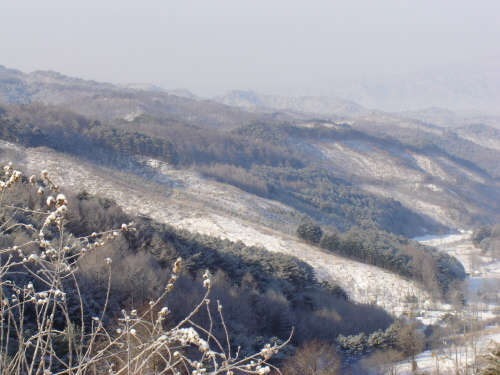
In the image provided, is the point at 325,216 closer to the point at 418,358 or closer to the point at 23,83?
the point at 418,358

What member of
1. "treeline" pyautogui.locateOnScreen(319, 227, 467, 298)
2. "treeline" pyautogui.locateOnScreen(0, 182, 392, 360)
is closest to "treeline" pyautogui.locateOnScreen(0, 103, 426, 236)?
"treeline" pyautogui.locateOnScreen(319, 227, 467, 298)

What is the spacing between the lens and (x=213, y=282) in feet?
46.1

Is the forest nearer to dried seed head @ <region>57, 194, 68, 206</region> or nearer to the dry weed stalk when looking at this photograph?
the dry weed stalk

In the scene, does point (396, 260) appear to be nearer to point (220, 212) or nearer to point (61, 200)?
point (220, 212)

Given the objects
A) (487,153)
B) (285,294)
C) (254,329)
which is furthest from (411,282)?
(487,153)

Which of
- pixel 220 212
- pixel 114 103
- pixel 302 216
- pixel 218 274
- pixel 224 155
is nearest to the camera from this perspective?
pixel 218 274

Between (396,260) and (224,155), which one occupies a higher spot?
(224,155)

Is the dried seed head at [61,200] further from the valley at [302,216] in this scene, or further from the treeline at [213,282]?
the valley at [302,216]

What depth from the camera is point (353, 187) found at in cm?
7750

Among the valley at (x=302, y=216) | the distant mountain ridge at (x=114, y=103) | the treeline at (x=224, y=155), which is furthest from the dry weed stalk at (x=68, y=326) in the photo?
the distant mountain ridge at (x=114, y=103)

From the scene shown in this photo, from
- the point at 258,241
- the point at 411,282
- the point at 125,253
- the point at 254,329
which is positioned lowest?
the point at 411,282

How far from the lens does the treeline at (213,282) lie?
35.3ft

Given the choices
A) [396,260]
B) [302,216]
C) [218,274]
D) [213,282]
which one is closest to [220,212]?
[302,216]

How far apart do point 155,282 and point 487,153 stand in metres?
177
